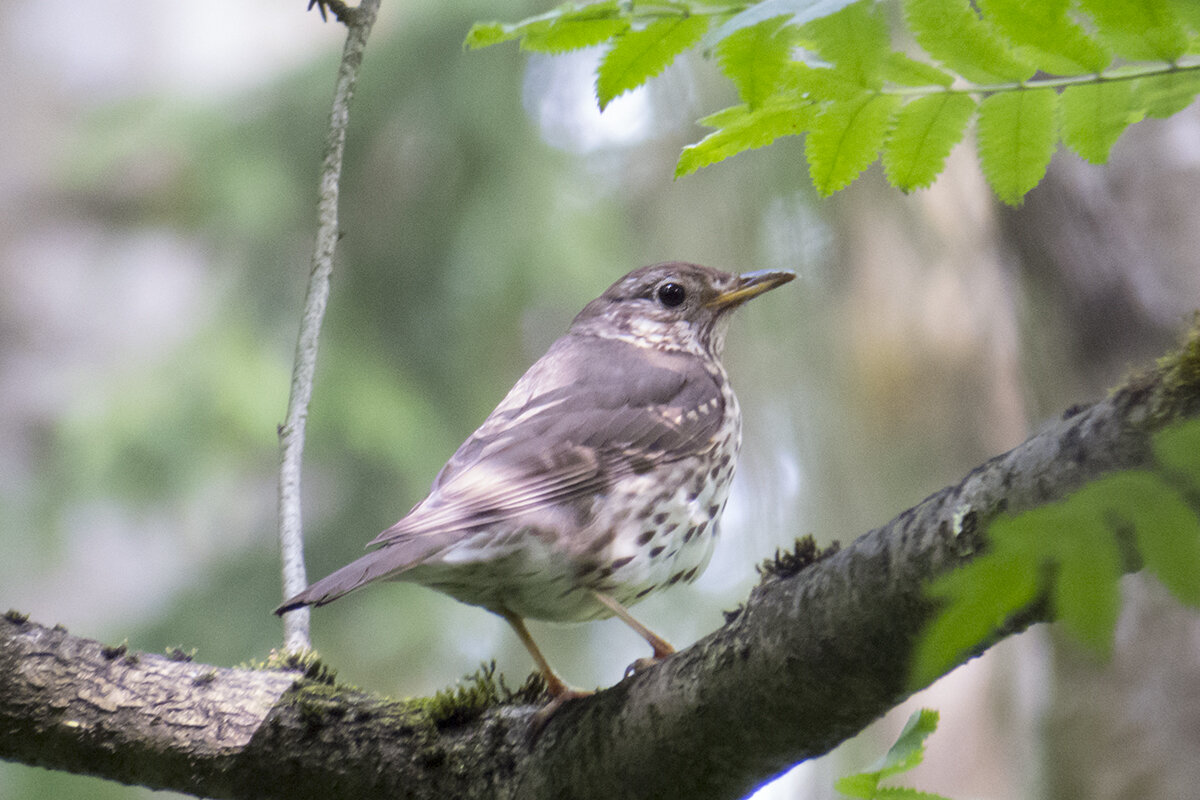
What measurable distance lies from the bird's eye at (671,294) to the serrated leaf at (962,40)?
2225mm

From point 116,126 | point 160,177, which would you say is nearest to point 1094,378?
point 116,126

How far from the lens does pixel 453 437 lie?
6426mm

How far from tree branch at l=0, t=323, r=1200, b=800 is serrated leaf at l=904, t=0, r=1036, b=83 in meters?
0.49

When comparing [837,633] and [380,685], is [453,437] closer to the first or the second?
[380,685]

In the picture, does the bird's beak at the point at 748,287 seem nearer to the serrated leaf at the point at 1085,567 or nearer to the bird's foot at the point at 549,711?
the bird's foot at the point at 549,711

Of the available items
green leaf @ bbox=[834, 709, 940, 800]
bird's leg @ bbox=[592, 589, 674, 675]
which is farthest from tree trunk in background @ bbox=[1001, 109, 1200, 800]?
green leaf @ bbox=[834, 709, 940, 800]

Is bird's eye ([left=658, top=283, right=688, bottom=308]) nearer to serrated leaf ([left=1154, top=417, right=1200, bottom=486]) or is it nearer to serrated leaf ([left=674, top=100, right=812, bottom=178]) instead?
serrated leaf ([left=674, top=100, right=812, bottom=178])

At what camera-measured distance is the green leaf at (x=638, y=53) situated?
5.40 ft

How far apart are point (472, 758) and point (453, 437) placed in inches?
166

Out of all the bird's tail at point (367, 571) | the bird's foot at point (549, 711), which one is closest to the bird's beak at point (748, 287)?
the bird's tail at point (367, 571)

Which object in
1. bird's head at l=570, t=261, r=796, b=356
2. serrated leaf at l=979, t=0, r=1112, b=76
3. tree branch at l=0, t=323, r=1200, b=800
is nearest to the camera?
serrated leaf at l=979, t=0, r=1112, b=76

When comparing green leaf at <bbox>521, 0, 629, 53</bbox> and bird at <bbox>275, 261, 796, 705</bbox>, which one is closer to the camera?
green leaf at <bbox>521, 0, 629, 53</bbox>

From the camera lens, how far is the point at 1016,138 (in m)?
1.65

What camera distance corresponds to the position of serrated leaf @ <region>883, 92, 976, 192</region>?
5.36 ft
